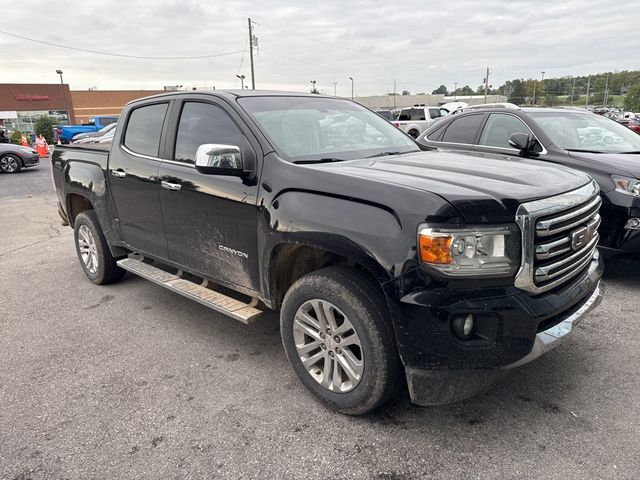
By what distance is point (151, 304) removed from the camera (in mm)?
4656

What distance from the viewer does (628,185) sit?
4.51 metres

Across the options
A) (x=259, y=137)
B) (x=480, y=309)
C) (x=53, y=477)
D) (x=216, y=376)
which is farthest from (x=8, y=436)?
(x=480, y=309)

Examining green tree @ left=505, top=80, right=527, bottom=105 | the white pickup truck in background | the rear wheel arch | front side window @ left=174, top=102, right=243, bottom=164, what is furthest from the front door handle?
green tree @ left=505, top=80, right=527, bottom=105

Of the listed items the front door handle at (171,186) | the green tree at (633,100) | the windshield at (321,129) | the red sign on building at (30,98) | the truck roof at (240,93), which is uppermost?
the red sign on building at (30,98)

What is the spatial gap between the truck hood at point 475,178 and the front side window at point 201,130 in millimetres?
870

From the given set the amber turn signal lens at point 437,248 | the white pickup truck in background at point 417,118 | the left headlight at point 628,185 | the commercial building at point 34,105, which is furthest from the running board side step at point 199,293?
the commercial building at point 34,105

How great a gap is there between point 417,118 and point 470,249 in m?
21.4

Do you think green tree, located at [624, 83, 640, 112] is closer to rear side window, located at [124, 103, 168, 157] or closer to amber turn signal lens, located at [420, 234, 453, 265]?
rear side window, located at [124, 103, 168, 157]

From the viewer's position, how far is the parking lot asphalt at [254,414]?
7.92ft

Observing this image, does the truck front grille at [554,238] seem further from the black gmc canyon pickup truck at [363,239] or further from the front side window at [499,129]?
the front side window at [499,129]

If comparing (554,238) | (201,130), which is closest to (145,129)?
(201,130)

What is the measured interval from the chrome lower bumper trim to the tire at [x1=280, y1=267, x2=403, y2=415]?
0.62 m

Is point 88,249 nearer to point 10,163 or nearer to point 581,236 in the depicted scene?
point 581,236

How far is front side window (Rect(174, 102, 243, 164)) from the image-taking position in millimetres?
3452
